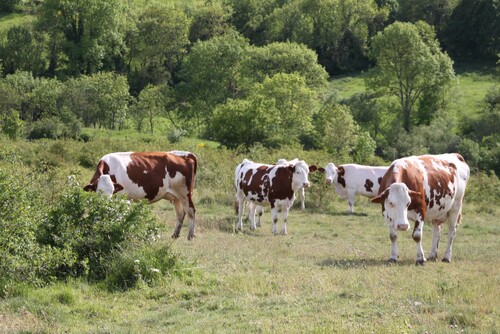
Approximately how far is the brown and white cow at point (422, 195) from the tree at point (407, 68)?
2163 inches

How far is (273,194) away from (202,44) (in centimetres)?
6081

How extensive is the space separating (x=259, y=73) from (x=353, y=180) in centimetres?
4717

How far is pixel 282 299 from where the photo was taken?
1002 cm

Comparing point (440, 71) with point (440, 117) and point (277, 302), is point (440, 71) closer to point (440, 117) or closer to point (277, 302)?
point (440, 117)

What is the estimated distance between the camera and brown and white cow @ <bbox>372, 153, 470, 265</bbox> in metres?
14.2

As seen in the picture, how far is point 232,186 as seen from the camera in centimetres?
3105

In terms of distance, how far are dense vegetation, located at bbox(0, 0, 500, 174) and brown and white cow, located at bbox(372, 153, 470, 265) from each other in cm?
2122

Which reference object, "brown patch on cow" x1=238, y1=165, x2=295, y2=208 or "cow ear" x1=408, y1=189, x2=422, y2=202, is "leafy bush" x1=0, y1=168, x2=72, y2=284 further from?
"brown patch on cow" x1=238, y1=165, x2=295, y2=208

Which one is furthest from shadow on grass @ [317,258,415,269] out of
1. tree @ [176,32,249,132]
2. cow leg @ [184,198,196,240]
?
tree @ [176,32,249,132]

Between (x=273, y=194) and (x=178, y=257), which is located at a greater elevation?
(x=178, y=257)

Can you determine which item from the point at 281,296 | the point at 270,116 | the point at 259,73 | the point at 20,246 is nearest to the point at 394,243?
the point at 281,296

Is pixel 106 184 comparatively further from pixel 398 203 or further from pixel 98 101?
pixel 98 101

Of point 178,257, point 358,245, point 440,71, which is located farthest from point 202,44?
point 178,257

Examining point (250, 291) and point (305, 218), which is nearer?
point (250, 291)
